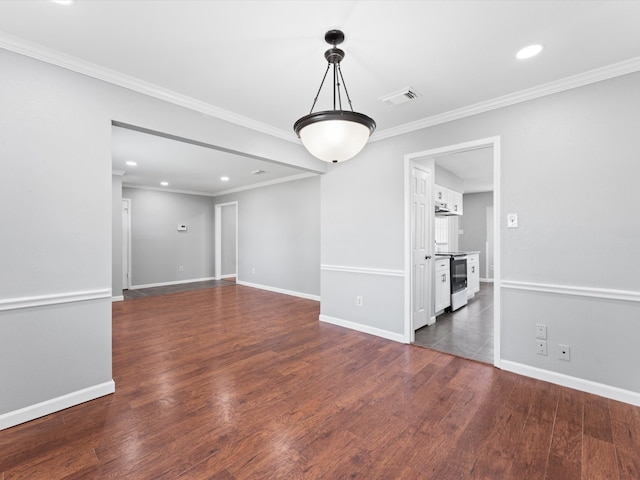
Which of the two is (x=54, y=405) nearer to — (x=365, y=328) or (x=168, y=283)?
(x=365, y=328)

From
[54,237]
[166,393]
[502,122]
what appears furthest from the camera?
[502,122]

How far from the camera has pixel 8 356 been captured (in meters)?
1.97

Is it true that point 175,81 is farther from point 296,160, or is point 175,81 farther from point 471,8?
point 471,8

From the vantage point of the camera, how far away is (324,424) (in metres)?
2.00

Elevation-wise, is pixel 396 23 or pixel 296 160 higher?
pixel 396 23

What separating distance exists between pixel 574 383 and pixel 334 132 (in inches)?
113

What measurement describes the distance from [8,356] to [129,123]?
192 centimetres

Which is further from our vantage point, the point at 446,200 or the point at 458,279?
the point at 446,200

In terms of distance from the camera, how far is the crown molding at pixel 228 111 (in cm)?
206

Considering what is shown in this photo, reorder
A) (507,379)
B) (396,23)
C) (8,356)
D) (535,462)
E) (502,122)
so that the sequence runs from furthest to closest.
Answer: (502,122) < (507,379) < (8,356) < (396,23) < (535,462)

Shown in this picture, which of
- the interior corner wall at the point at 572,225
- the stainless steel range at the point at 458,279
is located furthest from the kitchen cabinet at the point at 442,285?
the interior corner wall at the point at 572,225

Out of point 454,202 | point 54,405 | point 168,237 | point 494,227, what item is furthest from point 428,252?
point 168,237

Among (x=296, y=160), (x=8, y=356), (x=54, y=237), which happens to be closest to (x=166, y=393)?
(x=8, y=356)

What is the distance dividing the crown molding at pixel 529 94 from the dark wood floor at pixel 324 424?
2.56m
